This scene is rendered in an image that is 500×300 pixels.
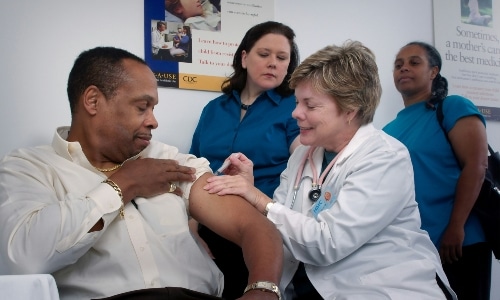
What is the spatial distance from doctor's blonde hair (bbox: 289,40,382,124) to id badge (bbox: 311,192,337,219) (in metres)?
0.29

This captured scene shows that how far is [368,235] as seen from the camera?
5.26ft

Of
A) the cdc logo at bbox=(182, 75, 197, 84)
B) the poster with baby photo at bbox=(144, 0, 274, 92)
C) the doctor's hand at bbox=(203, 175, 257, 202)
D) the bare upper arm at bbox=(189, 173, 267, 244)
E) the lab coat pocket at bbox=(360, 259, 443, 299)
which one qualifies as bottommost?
the lab coat pocket at bbox=(360, 259, 443, 299)

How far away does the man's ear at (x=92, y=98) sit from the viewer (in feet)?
5.35

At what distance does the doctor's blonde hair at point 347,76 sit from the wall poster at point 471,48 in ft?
4.85

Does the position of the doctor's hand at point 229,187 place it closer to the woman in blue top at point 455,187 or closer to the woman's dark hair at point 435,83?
the woman in blue top at point 455,187

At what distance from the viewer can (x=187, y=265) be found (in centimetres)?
Answer: 152

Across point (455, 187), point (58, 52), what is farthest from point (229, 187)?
point (455, 187)

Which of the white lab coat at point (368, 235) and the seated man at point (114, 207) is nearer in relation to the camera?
the seated man at point (114, 207)

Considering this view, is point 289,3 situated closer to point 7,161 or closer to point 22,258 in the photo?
point 7,161

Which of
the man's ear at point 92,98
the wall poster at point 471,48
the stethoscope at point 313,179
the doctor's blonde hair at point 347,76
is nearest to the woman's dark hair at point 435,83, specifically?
the wall poster at point 471,48

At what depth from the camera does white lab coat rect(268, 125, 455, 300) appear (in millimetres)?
1576

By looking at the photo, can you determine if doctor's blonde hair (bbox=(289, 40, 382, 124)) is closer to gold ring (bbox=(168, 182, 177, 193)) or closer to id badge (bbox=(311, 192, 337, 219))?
id badge (bbox=(311, 192, 337, 219))

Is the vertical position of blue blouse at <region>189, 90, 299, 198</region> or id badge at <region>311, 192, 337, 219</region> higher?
blue blouse at <region>189, 90, 299, 198</region>

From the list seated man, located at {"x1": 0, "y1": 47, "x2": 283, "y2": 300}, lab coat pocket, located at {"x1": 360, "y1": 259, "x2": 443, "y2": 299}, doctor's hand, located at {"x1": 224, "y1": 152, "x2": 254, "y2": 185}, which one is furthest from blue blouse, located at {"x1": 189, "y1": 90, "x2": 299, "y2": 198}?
lab coat pocket, located at {"x1": 360, "y1": 259, "x2": 443, "y2": 299}
